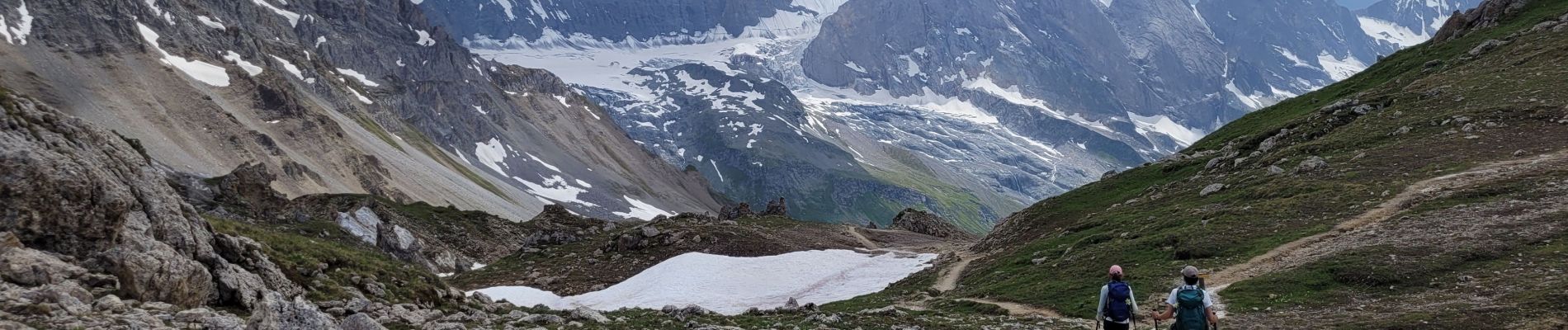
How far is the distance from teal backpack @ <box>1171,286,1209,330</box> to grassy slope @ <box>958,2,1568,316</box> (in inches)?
484

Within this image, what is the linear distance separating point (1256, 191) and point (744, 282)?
1244 inches

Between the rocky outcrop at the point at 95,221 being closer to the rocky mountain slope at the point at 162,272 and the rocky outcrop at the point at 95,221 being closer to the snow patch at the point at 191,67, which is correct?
the rocky mountain slope at the point at 162,272

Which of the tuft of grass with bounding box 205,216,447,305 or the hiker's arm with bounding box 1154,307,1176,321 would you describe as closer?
the hiker's arm with bounding box 1154,307,1176,321

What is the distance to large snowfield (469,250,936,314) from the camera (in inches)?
2247

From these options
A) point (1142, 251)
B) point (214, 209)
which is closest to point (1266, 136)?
point (1142, 251)

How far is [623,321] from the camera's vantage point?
110 feet

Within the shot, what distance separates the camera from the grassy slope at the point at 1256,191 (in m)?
41.6

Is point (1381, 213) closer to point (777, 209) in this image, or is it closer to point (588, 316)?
point (588, 316)

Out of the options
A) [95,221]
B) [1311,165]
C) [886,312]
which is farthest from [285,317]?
[1311,165]

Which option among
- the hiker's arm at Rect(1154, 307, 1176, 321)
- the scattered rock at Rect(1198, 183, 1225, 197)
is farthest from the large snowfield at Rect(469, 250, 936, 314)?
the hiker's arm at Rect(1154, 307, 1176, 321)

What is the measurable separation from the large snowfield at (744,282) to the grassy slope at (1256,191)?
796cm

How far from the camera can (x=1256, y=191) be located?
164 feet

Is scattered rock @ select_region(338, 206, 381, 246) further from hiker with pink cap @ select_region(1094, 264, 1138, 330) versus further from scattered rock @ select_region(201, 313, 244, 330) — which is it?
hiker with pink cap @ select_region(1094, 264, 1138, 330)

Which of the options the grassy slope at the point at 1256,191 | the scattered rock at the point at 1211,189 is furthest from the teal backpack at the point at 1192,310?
the scattered rock at the point at 1211,189
